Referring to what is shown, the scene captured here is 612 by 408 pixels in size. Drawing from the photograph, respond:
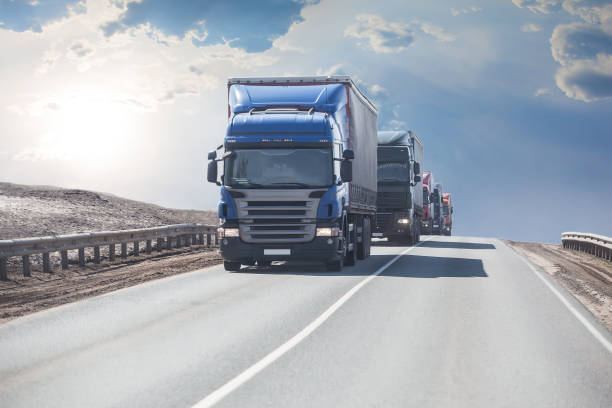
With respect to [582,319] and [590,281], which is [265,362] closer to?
[582,319]

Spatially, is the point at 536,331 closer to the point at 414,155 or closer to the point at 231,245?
the point at 231,245

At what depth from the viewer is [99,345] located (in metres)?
8.59

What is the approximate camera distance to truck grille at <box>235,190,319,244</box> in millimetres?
16734

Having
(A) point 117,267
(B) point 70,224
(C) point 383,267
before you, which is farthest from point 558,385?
(B) point 70,224

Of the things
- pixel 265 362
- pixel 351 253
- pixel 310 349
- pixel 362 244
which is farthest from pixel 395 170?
pixel 265 362

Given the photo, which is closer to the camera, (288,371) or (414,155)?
(288,371)

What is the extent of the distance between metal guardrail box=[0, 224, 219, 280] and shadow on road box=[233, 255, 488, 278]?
381cm

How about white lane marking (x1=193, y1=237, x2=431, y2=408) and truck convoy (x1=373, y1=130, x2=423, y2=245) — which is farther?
truck convoy (x1=373, y1=130, x2=423, y2=245)

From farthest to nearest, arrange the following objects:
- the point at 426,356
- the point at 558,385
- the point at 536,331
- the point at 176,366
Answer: the point at 536,331 → the point at 426,356 → the point at 176,366 → the point at 558,385

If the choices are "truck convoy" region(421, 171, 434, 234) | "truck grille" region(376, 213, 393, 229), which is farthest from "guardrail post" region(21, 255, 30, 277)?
"truck convoy" region(421, 171, 434, 234)

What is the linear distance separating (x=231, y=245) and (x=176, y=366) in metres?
9.80

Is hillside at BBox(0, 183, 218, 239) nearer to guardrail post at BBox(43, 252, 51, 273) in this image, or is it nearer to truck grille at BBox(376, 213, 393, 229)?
guardrail post at BBox(43, 252, 51, 273)

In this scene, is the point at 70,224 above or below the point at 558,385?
above

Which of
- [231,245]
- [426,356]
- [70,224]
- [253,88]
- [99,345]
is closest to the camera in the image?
[426,356]
